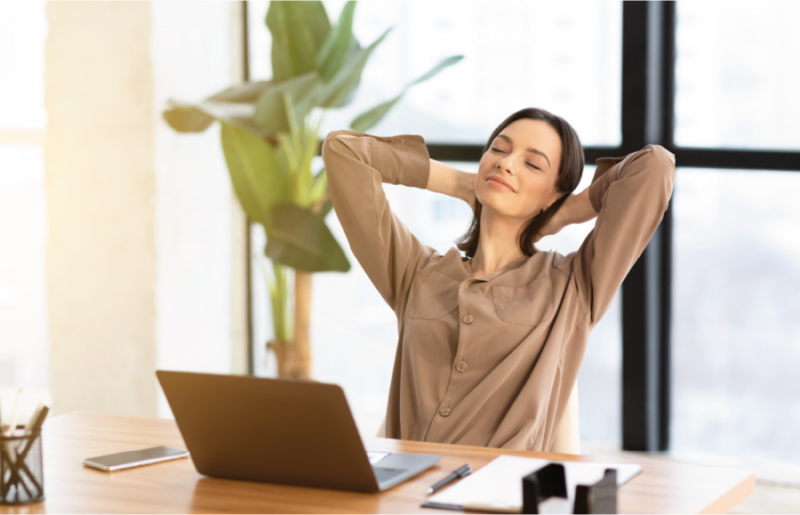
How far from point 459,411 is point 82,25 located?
Result: 2.27 metres

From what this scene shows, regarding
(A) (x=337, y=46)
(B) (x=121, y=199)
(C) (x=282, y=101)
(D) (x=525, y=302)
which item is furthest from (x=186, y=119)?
(D) (x=525, y=302)

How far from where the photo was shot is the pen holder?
3.64ft

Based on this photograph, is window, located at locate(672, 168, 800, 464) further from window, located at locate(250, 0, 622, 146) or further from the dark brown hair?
the dark brown hair

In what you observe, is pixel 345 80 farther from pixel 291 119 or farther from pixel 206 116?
pixel 206 116

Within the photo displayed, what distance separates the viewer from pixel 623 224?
1705 mm

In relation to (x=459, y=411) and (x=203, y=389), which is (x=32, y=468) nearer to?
(x=203, y=389)

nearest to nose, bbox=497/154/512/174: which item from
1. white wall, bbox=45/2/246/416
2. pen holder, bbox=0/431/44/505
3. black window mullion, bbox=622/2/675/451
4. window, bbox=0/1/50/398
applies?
pen holder, bbox=0/431/44/505

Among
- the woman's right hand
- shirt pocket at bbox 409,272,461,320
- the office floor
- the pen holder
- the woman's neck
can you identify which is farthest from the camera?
the office floor

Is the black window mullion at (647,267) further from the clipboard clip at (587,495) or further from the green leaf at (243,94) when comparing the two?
the clipboard clip at (587,495)

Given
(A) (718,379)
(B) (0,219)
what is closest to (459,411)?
(A) (718,379)

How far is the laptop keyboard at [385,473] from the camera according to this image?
116cm

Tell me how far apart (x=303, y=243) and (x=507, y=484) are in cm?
191

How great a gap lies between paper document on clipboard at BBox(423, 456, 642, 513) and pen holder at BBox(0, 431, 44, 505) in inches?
20.2

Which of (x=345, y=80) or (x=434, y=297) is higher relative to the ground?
(x=345, y=80)
